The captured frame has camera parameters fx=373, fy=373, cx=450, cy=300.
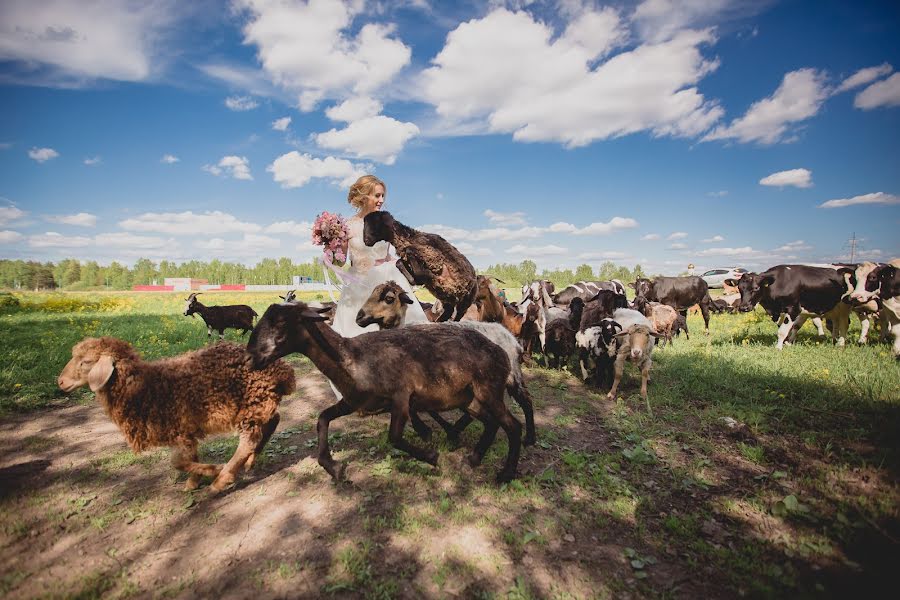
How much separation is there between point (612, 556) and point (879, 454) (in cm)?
368

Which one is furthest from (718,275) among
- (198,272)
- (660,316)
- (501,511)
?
(198,272)

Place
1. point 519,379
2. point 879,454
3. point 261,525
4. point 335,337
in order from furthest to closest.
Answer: point 519,379, point 879,454, point 335,337, point 261,525

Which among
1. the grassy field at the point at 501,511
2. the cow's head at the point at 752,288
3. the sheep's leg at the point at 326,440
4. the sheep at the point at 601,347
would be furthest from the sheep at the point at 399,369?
the cow's head at the point at 752,288

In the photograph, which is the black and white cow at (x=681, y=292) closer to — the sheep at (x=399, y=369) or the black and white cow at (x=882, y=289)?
the black and white cow at (x=882, y=289)

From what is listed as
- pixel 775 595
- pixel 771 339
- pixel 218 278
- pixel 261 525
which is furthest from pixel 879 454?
pixel 218 278

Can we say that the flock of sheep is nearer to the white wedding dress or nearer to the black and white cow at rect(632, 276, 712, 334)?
the white wedding dress

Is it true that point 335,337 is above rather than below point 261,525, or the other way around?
above

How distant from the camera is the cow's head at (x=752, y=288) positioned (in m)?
11.1

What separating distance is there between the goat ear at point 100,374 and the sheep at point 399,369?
4.68 ft

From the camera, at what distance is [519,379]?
5.16 meters

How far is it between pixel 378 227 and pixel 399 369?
7.12 feet

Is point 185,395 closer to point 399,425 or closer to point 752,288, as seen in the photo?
point 399,425

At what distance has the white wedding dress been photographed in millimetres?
5668

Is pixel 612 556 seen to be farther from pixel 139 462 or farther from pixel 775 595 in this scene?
pixel 139 462
